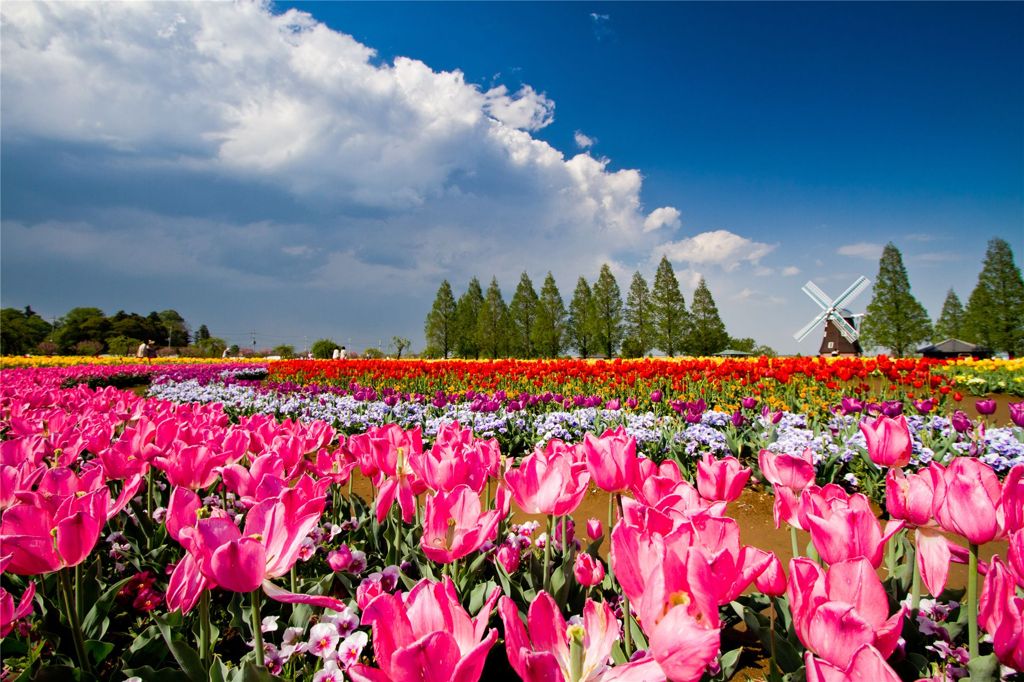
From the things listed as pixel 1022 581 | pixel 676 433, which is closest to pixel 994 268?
pixel 676 433

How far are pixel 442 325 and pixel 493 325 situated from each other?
600 cm

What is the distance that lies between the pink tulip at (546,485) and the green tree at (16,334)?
192ft

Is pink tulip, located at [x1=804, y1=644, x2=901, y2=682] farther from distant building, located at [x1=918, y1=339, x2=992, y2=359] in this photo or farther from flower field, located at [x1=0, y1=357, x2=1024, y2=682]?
distant building, located at [x1=918, y1=339, x2=992, y2=359]

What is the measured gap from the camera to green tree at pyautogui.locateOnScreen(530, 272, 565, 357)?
46.4 m

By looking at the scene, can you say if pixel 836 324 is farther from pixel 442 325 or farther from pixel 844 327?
pixel 442 325

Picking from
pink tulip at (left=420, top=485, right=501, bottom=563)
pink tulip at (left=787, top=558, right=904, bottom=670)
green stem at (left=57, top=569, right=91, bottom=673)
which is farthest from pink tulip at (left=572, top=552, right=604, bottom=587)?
green stem at (left=57, top=569, right=91, bottom=673)

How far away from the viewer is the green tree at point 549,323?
4641 centimetres

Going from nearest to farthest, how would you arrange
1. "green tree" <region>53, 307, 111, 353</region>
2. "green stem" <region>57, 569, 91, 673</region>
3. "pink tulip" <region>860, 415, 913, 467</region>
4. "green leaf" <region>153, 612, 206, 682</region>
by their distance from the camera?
"green leaf" <region>153, 612, 206, 682</region>, "green stem" <region>57, 569, 91, 673</region>, "pink tulip" <region>860, 415, 913, 467</region>, "green tree" <region>53, 307, 111, 353</region>

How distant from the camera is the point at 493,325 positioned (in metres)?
49.8

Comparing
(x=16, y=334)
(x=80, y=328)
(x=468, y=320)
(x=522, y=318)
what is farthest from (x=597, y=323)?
(x=80, y=328)

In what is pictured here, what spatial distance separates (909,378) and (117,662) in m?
9.97

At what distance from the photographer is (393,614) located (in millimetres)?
761

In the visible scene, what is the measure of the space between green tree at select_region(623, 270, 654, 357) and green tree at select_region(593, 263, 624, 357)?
2.73ft

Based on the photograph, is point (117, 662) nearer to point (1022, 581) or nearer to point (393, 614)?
point (393, 614)
